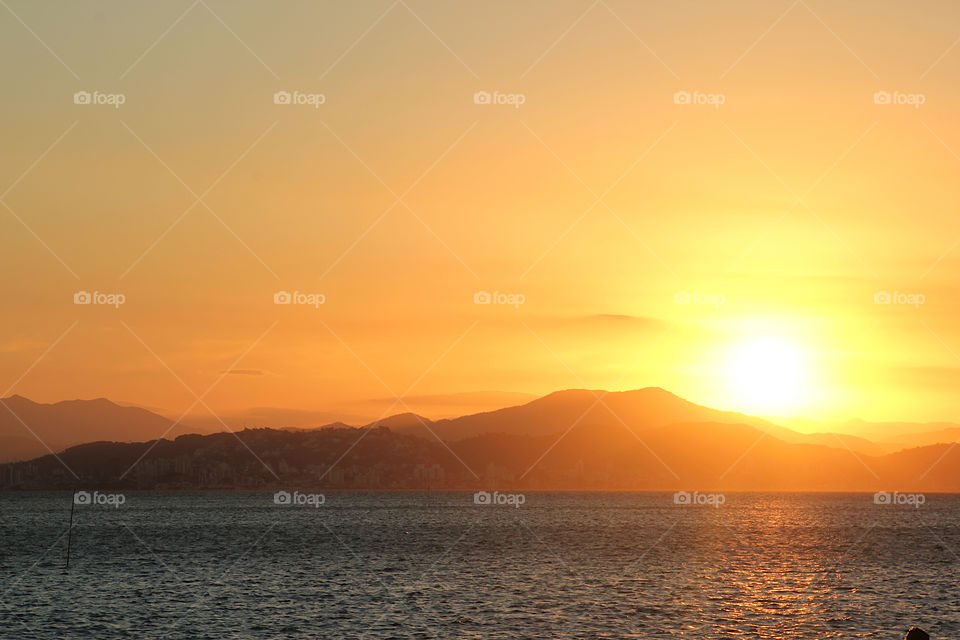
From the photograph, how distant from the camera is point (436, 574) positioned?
89500 mm

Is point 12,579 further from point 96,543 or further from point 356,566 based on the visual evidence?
point 96,543

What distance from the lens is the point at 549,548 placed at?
12406 centimetres

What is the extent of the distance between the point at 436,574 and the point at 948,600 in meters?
44.4

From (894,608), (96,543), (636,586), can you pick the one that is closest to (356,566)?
(636,586)

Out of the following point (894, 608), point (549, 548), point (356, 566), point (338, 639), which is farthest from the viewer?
point (549, 548)

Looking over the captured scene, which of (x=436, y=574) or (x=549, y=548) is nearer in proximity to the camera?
(x=436, y=574)

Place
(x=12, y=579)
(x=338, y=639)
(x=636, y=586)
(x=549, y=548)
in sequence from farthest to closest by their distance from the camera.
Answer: (x=549, y=548) → (x=12, y=579) → (x=636, y=586) → (x=338, y=639)

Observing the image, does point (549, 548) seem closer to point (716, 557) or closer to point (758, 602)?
point (716, 557)

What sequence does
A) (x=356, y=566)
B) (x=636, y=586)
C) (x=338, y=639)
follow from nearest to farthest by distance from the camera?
(x=338, y=639) < (x=636, y=586) < (x=356, y=566)

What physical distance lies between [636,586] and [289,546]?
2503 inches

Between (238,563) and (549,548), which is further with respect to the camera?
(549,548)

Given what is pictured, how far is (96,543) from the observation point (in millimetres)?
139625

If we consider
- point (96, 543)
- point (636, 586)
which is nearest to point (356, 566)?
point (636, 586)

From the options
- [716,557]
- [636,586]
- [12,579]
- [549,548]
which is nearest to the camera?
[636,586]
